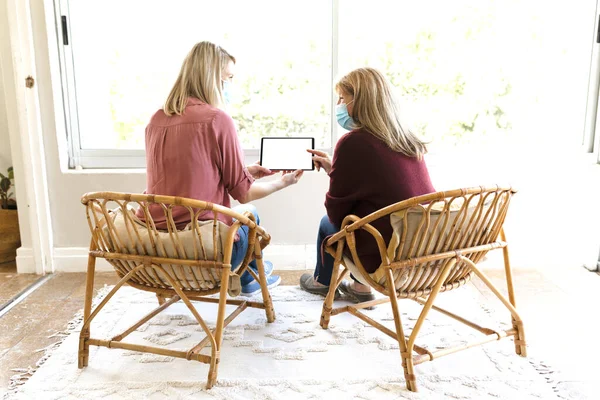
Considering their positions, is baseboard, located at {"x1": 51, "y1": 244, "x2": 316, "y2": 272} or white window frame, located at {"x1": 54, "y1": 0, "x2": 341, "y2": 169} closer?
white window frame, located at {"x1": 54, "y1": 0, "x2": 341, "y2": 169}

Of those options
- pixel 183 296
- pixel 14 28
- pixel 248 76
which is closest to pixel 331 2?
pixel 248 76

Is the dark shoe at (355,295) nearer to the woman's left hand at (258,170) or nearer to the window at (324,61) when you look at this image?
the woman's left hand at (258,170)

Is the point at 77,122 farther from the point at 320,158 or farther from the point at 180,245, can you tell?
the point at 180,245

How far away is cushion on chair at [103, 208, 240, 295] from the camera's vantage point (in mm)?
1839

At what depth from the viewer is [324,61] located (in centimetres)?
313

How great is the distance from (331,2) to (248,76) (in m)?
0.63

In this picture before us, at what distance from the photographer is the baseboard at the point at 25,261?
10.3ft

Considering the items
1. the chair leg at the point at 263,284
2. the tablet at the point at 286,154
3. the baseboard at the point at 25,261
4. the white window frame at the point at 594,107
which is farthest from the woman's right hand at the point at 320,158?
the baseboard at the point at 25,261

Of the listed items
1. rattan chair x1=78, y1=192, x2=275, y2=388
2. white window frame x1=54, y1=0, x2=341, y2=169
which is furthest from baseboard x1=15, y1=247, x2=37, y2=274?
rattan chair x1=78, y1=192, x2=275, y2=388

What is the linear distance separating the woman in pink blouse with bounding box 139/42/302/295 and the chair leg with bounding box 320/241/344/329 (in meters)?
0.36

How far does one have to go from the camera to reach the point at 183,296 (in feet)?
6.10

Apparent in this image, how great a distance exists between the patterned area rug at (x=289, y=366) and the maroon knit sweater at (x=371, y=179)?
39 centimetres

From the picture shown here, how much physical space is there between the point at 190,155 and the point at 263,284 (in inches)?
25.6

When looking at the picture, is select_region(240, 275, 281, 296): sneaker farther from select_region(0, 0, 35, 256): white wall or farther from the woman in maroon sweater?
select_region(0, 0, 35, 256): white wall
